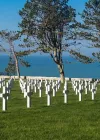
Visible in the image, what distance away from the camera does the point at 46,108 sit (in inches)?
549

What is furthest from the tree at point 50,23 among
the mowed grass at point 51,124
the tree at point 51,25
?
the mowed grass at point 51,124

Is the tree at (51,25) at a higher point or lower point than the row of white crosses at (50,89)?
higher

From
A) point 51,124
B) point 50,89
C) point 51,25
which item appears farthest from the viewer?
point 51,25

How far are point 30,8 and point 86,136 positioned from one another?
39.5 meters

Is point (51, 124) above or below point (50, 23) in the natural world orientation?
below

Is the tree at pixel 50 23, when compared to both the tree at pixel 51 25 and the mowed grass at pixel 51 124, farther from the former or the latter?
the mowed grass at pixel 51 124

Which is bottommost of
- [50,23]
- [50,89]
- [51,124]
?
[51,124]

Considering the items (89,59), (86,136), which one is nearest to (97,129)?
(86,136)

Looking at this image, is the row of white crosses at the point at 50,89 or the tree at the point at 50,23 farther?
the tree at the point at 50,23

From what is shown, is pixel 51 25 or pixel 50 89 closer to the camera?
pixel 50 89

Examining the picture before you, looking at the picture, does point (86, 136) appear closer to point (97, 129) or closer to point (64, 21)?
point (97, 129)

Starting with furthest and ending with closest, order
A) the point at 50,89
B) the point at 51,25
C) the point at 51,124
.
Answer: the point at 51,25
the point at 50,89
the point at 51,124

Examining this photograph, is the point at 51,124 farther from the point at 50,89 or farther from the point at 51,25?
the point at 51,25

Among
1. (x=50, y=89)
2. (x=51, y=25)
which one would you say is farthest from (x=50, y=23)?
(x=50, y=89)
